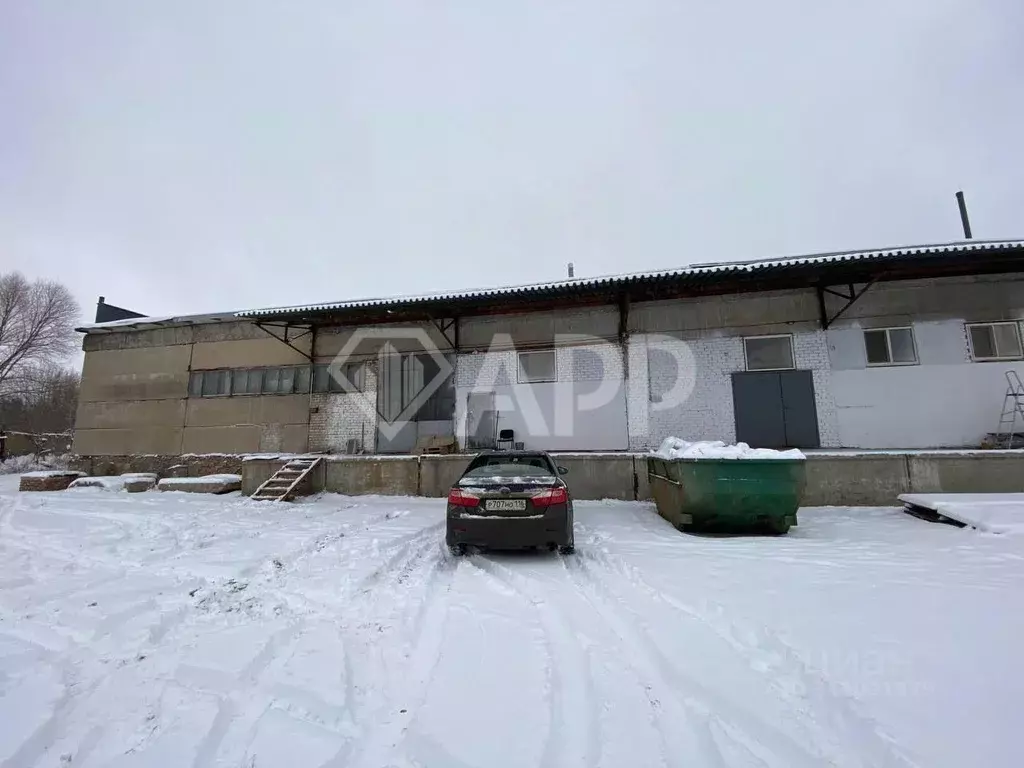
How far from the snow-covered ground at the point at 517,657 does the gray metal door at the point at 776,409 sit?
458 centimetres

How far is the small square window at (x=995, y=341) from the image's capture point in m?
9.26

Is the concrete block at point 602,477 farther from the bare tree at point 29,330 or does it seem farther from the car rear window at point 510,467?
the bare tree at point 29,330

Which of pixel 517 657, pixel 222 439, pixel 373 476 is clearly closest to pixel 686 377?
pixel 373 476

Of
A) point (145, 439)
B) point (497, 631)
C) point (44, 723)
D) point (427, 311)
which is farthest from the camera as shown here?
point (145, 439)

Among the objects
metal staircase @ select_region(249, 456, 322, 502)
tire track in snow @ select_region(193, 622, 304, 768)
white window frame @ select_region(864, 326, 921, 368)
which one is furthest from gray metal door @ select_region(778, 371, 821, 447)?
metal staircase @ select_region(249, 456, 322, 502)

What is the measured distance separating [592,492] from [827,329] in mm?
6353

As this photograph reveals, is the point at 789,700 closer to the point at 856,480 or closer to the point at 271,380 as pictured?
the point at 856,480

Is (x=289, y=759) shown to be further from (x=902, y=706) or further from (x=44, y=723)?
(x=902, y=706)

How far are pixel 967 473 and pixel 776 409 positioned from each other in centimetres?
312

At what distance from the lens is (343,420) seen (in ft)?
39.6

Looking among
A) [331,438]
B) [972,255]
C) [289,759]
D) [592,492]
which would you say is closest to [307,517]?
[331,438]

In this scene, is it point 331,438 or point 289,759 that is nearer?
point 289,759

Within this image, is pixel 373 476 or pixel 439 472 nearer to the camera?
pixel 439 472

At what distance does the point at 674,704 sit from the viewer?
2330mm
